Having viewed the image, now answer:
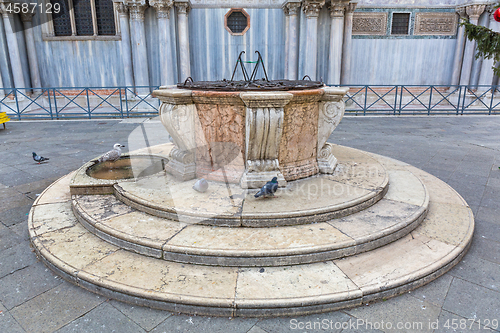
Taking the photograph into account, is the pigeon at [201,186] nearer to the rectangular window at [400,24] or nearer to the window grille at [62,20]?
the window grille at [62,20]

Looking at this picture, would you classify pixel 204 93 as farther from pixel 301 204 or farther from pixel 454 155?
pixel 454 155

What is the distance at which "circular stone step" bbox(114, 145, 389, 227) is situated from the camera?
129 inches

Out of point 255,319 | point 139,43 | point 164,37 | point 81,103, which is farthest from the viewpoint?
point 81,103

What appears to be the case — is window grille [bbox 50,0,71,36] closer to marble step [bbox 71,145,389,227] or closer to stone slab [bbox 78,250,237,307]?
marble step [bbox 71,145,389,227]

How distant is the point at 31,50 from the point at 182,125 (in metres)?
11.6

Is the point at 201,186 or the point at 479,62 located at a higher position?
the point at 479,62

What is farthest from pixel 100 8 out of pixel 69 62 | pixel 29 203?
pixel 29 203

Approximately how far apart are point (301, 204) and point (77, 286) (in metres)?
2.16

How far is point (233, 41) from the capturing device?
12445 millimetres

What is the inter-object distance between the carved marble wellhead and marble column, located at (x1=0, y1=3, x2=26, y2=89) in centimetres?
1060

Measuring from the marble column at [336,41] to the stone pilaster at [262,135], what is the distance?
29.9 feet

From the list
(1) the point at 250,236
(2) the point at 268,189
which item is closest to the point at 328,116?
(2) the point at 268,189

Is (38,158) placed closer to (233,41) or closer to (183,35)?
(183,35)

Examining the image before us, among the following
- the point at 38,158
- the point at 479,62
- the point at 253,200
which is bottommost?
the point at 38,158
